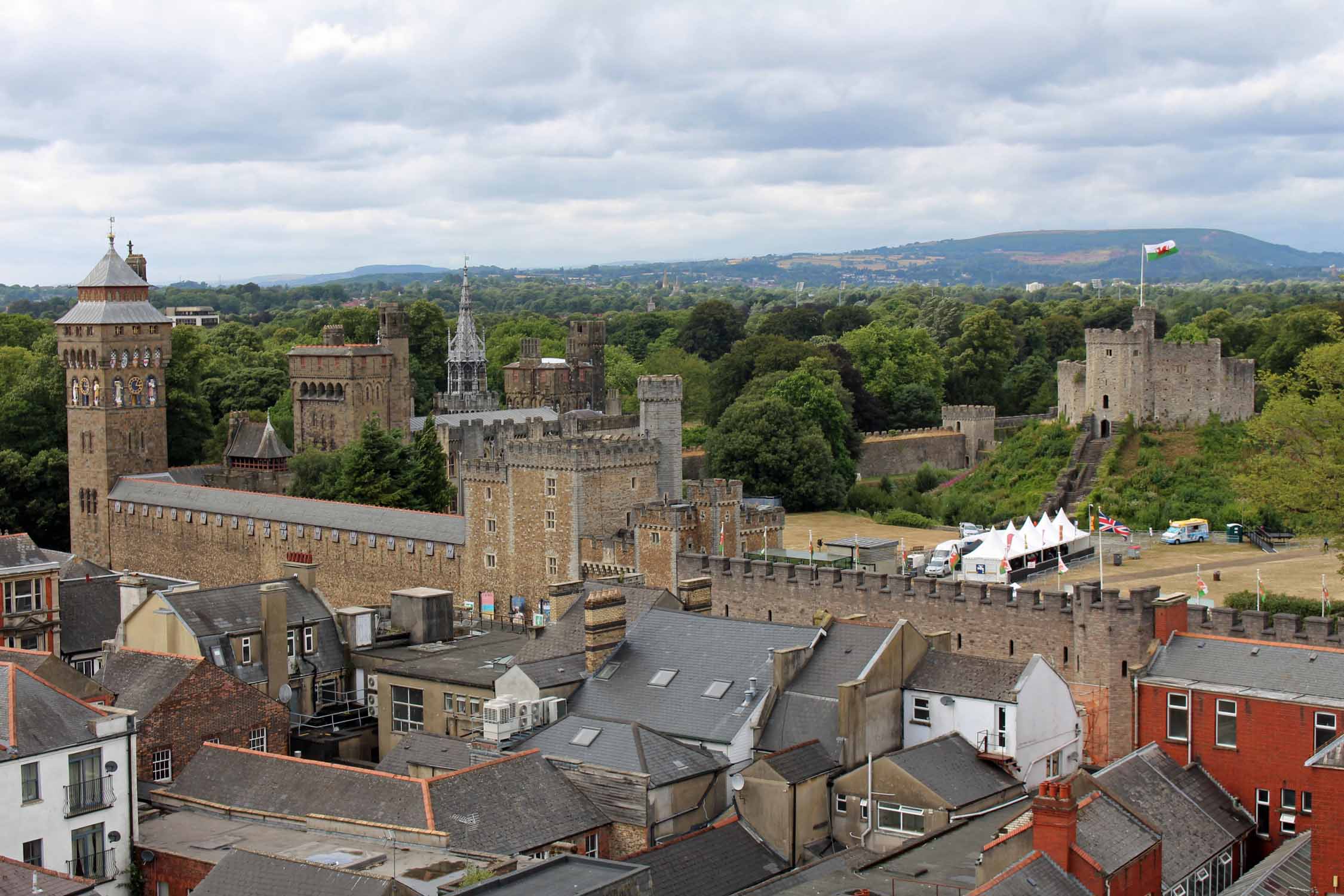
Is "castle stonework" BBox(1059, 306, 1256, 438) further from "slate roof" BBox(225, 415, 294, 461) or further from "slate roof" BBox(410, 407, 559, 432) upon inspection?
"slate roof" BBox(225, 415, 294, 461)

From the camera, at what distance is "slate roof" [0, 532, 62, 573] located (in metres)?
38.5

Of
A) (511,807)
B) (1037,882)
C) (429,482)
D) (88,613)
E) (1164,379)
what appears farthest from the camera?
(1164,379)

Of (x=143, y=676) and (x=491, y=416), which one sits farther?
(x=491, y=416)

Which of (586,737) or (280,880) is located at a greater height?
(586,737)

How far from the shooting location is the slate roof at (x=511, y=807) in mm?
23562

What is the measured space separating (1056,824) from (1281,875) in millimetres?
5038

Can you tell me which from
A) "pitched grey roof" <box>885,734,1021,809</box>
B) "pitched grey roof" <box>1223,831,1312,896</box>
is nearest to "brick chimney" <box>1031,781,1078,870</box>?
"pitched grey roof" <box>1223,831,1312,896</box>

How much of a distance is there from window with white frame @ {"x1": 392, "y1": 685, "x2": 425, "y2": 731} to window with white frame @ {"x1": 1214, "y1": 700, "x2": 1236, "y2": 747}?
Result: 15.0 m

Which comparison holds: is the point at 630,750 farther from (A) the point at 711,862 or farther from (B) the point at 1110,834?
(B) the point at 1110,834

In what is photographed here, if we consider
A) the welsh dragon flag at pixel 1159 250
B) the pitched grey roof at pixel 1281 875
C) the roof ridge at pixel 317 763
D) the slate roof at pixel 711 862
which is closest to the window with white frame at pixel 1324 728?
the pitched grey roof at pixel 1281 875

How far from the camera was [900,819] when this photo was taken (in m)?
25.5

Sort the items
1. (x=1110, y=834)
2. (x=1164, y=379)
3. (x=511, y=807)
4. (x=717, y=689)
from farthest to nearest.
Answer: (x=1164, y=379)
(x=717, y=689)
(x=511, y=807)
(x=1110, y=834)

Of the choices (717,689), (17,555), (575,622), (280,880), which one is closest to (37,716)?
(280,880)

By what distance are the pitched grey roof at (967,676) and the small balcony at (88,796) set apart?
13.2 m
